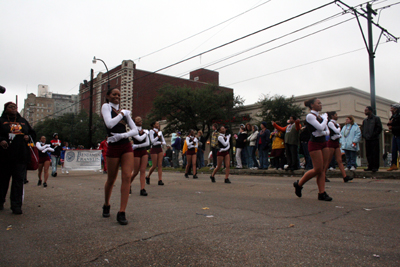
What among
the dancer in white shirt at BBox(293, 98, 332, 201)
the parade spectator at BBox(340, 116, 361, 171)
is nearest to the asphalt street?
the dancer in white shirt at BBox(293, 98, 332, 201)

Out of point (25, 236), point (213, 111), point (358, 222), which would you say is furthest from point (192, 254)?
point (213, 111)

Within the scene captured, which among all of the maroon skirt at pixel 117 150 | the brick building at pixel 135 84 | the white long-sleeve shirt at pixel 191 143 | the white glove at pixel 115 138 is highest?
the brick building at pixel 135 84

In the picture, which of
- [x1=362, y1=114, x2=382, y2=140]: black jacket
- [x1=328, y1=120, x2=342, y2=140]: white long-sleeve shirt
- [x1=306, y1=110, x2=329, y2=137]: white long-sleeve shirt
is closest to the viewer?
[x1=306, y1=110, x2=329, y2=137]: white long-sleeve shirt

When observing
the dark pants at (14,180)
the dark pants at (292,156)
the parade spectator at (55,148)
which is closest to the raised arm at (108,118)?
the dark pants at (14,180)

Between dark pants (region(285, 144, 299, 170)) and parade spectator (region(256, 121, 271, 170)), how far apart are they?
1528mm

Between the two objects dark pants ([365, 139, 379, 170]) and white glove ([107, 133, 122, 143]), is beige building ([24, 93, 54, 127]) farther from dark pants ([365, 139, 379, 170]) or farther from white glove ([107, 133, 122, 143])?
white glove ([107, 133, 122, 143])

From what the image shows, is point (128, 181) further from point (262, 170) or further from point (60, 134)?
point (60, 134)

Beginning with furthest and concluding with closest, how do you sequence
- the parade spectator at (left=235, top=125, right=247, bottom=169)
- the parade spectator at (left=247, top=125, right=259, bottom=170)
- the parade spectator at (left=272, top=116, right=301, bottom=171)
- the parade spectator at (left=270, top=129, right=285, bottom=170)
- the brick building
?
the brick building, the parade spectator at (left=235, top=125, right=247, bottom=169), the parade spectator at (left=247, top=125, right=259, bottom=170), the parade spectator at (left=270, top=129, right=285, bottom=170), the parade spectator at (left=272, top=116, right=301, bottom=171)

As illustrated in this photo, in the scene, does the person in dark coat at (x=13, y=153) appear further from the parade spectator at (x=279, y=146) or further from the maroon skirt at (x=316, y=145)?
the parade spectator at (x=279, y=146)

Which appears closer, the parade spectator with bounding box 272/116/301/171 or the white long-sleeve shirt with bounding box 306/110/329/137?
the white long-sleeve shirt with bounding box 306/110/329/137

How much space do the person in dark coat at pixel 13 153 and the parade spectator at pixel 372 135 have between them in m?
9.45

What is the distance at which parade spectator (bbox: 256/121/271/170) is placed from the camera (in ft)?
46.0

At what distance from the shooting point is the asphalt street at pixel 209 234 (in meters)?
2.93

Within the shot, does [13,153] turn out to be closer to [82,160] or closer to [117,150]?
[117,150]
